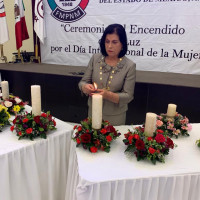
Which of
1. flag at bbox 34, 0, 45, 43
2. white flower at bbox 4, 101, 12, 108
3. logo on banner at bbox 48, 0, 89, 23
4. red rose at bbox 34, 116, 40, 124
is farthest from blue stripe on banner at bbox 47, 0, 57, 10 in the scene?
red rose at bbox 34, 116, 40, 124

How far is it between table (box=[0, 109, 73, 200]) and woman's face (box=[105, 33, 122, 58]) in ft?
1.80

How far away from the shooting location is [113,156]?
3.37 feet

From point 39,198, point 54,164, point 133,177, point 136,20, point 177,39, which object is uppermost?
point 136,20

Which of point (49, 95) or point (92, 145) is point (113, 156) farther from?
point (49, 95)

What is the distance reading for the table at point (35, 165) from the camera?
108 centimetres

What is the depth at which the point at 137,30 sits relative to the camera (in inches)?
104

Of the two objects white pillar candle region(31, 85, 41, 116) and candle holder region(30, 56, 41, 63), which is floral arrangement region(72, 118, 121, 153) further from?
candle holder region(30, 56, 41, 63)

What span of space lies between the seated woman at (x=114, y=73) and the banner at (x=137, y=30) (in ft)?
4.36

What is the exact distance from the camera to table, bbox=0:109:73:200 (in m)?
1.08

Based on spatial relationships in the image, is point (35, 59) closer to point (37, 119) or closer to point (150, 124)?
point (37, 119)

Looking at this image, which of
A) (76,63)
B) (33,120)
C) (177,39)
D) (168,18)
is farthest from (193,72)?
(33,120)

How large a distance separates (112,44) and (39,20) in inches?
82.2

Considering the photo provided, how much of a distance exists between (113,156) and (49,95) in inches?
82.5

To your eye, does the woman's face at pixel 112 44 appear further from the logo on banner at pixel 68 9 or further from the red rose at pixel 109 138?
the logo on banner at pixel 68 9
